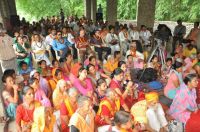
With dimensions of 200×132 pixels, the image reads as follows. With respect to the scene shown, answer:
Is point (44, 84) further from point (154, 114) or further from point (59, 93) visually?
point (154, 114)

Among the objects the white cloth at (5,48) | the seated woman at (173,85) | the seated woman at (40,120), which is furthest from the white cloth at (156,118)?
the white cloth at (5,48)

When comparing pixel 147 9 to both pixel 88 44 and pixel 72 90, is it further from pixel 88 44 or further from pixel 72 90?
pixel 72 90

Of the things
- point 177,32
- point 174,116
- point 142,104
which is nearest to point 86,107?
point 142,104

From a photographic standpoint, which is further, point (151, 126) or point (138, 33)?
point (138, 33)

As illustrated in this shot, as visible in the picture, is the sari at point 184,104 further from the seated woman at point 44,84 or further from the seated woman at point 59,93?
the seated woman at point 44,84

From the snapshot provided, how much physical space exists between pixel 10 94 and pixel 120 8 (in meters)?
25.3

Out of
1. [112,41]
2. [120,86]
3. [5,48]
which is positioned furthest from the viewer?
[112,41]

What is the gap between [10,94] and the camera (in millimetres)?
5402

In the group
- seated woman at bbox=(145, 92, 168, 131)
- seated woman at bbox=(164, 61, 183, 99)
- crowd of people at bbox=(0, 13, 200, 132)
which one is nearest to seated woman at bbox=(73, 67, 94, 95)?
crowd of people at bbox=(0, 13, 200, 132)

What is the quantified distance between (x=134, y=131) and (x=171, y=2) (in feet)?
75.8

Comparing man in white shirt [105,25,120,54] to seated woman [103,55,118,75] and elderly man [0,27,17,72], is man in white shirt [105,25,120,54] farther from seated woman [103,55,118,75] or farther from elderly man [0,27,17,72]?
elderly man [0,27,17,72]

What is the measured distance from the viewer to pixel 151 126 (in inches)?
193

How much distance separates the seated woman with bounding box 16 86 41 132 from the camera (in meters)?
4.41

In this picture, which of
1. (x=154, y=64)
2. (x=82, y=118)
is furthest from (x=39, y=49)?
(x=82, y=118)
